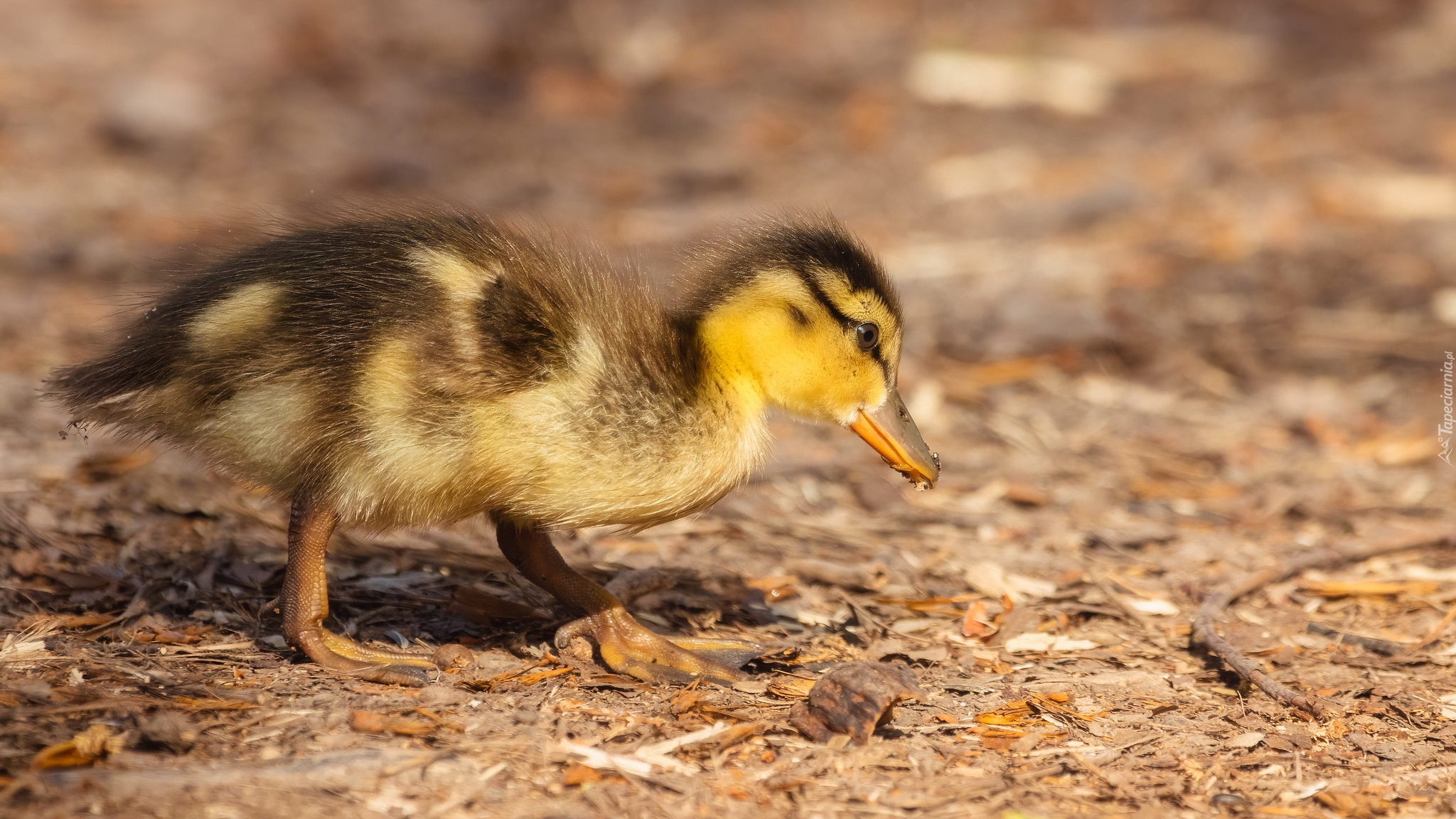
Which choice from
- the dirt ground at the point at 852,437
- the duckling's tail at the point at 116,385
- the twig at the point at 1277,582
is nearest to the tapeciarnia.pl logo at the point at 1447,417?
the dirt ground at the point at 852,437

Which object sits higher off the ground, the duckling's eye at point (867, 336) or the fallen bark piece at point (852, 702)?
the duckling's eye at point (867, 336)

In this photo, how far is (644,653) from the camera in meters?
3.78

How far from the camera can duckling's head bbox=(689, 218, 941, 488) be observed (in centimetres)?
373

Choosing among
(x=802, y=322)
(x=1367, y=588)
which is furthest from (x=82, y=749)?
(x=1367, y=588)

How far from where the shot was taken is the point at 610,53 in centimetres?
1190

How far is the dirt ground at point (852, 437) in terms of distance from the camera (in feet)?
10.7

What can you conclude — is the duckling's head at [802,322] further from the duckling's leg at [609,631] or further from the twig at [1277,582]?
the twig at [1277,582]

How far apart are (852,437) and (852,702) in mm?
3030

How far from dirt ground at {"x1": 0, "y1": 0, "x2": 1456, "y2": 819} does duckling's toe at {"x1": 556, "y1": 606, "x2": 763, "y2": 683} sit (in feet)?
0.26

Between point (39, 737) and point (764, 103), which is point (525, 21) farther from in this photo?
point (39, 737)

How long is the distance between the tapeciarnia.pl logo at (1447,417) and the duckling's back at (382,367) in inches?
159

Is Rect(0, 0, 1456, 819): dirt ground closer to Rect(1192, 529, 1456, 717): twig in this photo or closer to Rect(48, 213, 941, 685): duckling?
Rect(1192, 529, 1456, 717): twig

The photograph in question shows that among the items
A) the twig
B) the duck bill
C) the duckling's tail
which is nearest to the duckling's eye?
the duck bill

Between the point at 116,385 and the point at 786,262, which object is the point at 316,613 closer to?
the point at 116,385
